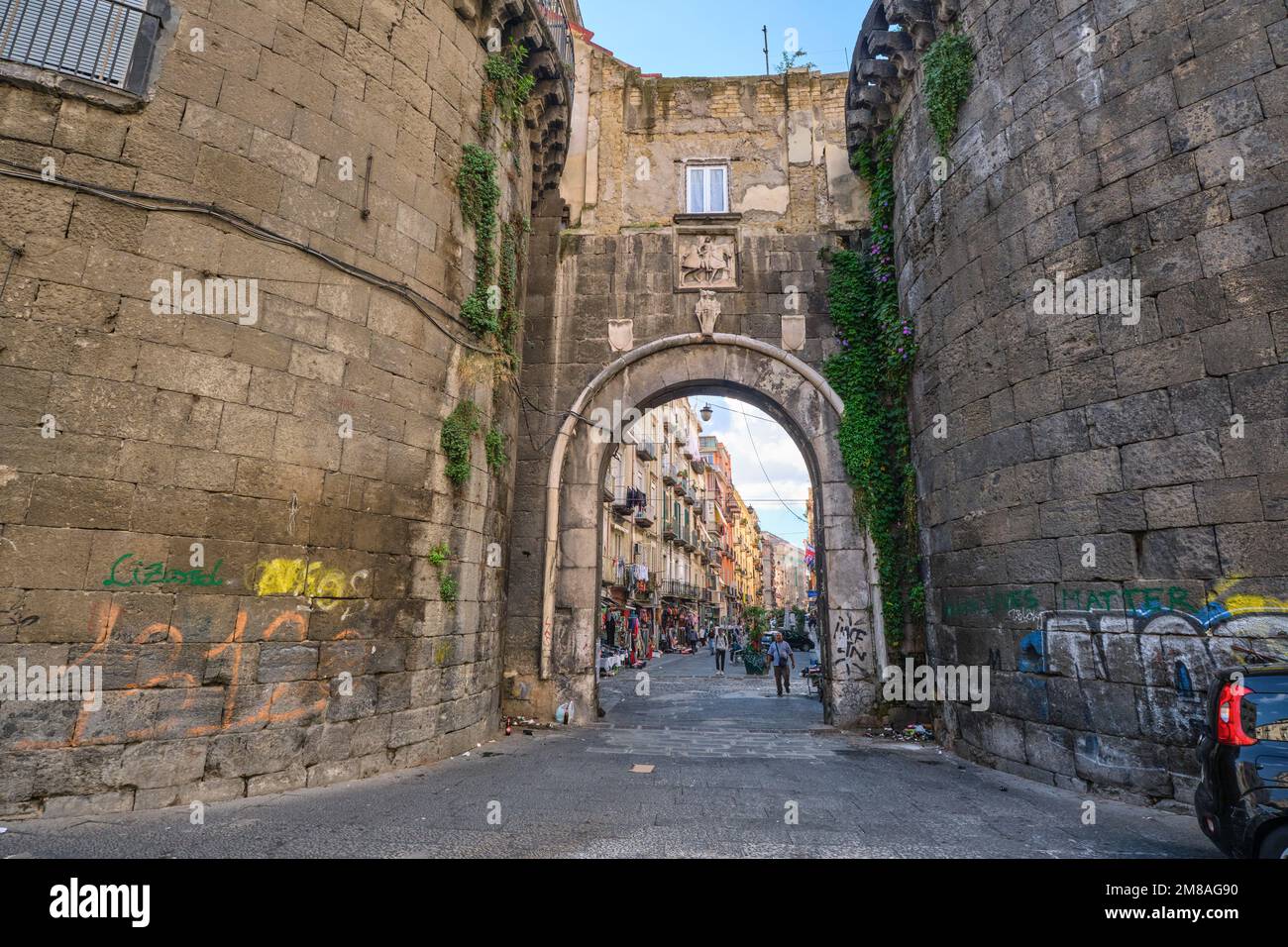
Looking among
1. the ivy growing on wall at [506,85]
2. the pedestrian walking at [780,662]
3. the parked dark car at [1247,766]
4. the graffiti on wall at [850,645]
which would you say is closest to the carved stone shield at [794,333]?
the graffiti on wall at [850,645]

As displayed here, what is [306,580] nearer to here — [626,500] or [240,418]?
[240,418]

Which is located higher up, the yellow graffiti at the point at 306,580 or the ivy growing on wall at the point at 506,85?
the ivy growing on wall at the point at 506,85

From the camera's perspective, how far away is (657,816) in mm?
4980

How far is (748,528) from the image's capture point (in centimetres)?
7794

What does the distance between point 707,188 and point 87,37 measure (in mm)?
8910

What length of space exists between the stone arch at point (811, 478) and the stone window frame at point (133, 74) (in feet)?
20.9

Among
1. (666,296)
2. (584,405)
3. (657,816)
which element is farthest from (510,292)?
(657,816)

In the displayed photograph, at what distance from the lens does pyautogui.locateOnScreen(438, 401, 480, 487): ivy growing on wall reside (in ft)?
24.9

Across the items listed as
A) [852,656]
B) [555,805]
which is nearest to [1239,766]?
[555,805]

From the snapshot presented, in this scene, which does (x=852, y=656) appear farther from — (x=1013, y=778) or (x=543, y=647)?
(x=543, y=647)

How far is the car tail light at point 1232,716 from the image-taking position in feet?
11.2

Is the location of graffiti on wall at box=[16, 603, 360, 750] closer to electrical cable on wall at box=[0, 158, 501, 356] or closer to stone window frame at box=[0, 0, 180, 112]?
electrical cable on wall at box=[0, 158, 501, 356]

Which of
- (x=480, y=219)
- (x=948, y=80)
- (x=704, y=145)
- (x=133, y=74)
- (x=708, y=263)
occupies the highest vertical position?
(x=704, y=145)

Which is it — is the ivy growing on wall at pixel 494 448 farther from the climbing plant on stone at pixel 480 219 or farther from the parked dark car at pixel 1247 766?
the parked dark car at pixel 1247 766
